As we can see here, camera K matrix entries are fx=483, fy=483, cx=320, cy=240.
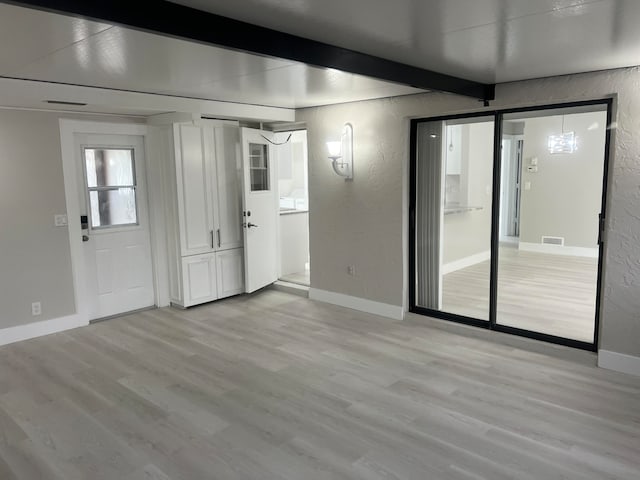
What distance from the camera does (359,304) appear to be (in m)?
5.38

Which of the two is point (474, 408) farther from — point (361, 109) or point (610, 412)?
point (361, 109)

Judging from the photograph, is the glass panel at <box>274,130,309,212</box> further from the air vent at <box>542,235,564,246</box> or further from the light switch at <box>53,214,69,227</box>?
the light switch at <box>53,214,69,227</box>

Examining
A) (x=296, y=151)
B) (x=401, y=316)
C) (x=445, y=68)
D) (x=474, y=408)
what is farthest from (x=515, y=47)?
(x=296, y=151)

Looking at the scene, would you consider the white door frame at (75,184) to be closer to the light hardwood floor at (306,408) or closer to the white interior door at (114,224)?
the white interior door at (114,224)

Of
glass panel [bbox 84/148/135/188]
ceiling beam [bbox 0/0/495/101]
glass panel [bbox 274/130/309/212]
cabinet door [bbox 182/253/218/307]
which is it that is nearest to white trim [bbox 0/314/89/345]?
cabinet door [bbox 182/253/218/307]

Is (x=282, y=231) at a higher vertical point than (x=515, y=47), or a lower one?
lower

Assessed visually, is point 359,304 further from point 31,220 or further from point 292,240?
point 31,220

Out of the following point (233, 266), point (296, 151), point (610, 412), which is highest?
point (296, 151)

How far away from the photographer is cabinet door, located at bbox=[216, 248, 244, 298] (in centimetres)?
582

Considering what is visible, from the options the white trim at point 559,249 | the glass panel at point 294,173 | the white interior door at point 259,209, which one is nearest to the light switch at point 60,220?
the white interior door at point 259,209

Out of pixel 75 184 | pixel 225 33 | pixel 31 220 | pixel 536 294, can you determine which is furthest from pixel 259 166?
pixel 225 33

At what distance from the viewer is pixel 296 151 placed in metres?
8.86

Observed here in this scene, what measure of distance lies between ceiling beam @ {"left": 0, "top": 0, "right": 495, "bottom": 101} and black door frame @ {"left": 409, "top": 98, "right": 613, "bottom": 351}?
1222 mm

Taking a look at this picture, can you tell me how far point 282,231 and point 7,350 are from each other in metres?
3.49
